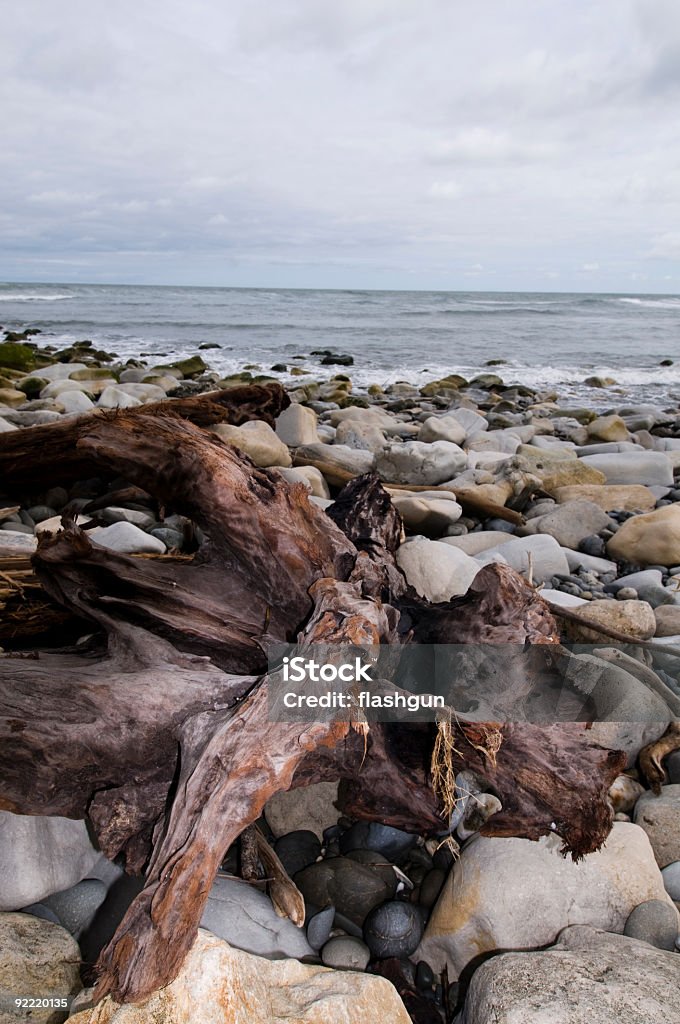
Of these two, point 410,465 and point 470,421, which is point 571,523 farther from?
point 470,421

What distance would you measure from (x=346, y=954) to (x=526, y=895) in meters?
0.59

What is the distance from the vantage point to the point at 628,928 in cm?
215

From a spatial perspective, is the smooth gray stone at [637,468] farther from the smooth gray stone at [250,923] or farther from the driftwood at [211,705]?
the smooth gray stone at [250,923]

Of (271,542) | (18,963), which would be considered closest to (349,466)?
(271,542)

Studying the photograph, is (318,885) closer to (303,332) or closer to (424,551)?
(424,551)

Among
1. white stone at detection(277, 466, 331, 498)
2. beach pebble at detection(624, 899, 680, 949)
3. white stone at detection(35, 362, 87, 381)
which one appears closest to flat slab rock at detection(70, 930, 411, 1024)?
beach pebble at detection(624, 899, 680, 949)

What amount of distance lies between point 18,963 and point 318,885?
3.00 feet

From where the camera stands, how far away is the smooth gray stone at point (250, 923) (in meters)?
1.99

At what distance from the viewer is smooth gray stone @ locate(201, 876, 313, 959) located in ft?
6.52

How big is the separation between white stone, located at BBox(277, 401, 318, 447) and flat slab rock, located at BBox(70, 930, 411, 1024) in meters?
5.07

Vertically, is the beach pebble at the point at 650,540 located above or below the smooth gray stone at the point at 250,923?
above

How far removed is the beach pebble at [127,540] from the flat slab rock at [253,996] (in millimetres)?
2252

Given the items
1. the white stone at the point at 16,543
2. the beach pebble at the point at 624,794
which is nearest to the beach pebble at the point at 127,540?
the white stone at the point at 16,543

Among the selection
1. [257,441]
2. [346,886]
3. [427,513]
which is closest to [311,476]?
[257,441]
